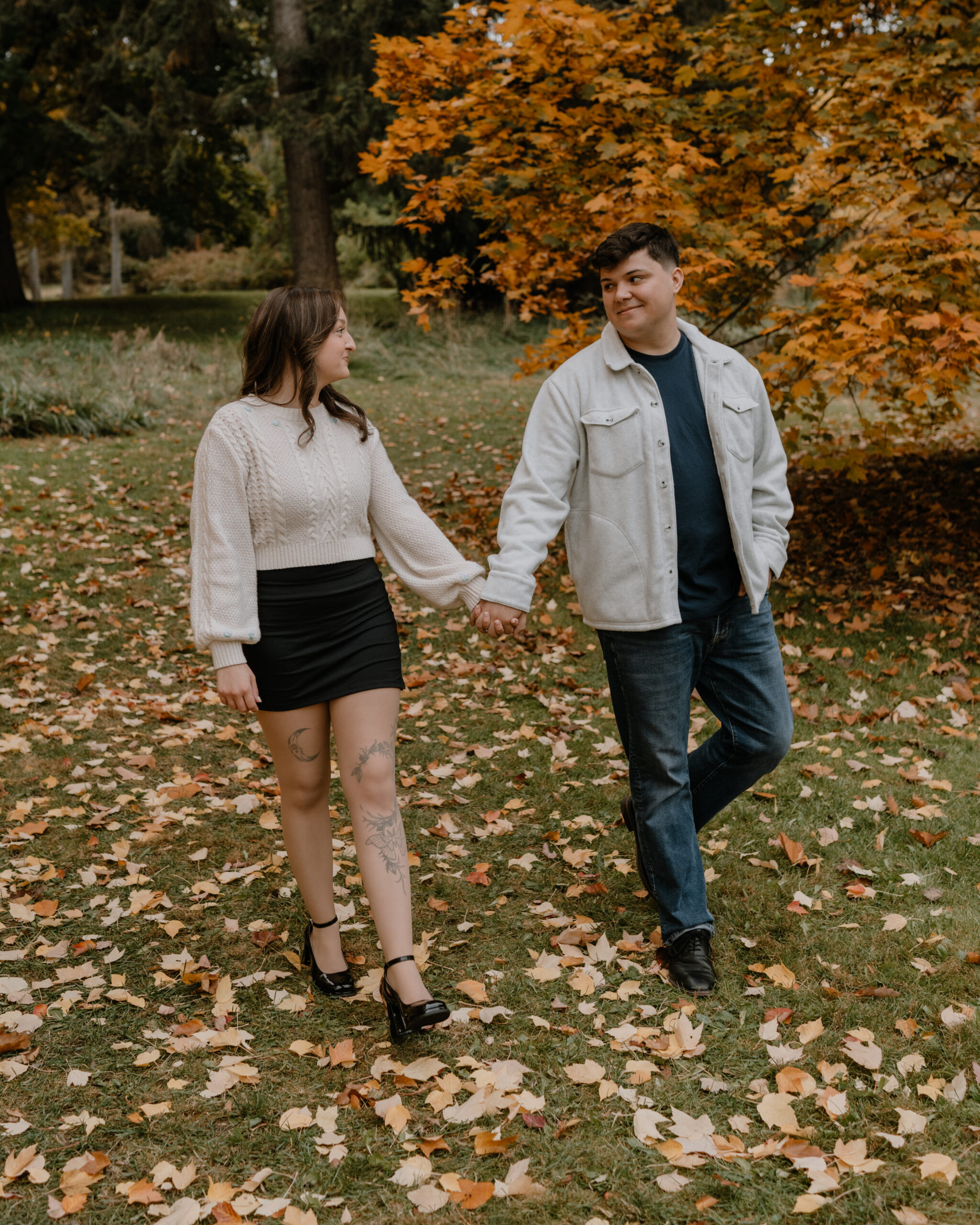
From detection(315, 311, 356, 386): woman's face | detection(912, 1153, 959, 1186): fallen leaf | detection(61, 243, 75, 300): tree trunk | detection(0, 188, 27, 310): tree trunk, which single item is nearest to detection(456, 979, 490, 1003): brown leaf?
detection(912, 1153, 959, 1186): fallen leaf

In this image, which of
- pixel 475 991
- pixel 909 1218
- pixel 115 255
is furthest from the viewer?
pixel 115 255

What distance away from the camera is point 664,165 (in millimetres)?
5805

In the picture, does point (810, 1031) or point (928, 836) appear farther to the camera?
point (928, 836)

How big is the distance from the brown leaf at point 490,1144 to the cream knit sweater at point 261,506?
4.32ft

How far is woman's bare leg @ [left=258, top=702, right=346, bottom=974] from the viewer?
282 centimetres

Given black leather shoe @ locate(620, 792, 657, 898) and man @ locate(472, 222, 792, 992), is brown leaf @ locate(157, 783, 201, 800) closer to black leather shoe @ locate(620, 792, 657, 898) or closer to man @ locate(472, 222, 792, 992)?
black leather shoe @ locate(620, 792, 657, 898)

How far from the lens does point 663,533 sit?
2.84m

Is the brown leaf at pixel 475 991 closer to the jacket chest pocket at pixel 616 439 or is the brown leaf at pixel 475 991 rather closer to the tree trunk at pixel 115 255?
the jacket chest pocket at pixel 616 439

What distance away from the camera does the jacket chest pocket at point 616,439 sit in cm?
283

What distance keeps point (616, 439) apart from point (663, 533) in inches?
11.4

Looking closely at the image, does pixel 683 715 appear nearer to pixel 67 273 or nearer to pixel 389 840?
pixel 389 840

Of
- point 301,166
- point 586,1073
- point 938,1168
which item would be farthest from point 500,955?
point 301,166

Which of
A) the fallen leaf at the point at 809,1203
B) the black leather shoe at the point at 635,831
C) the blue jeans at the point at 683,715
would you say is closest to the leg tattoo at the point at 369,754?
the blue jeans at the point at 683,715

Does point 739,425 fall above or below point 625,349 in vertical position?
below
